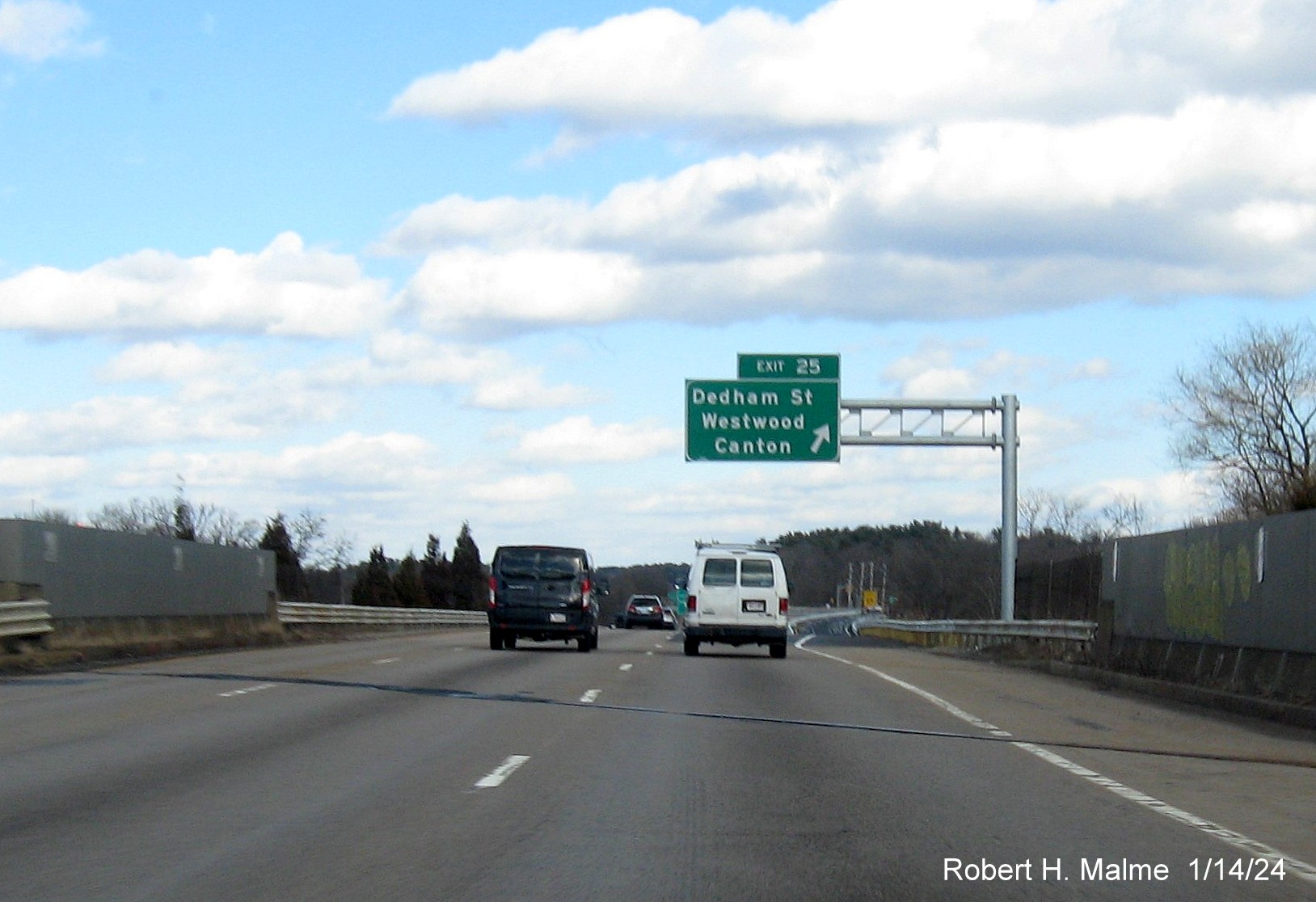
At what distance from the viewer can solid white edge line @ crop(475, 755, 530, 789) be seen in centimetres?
1123

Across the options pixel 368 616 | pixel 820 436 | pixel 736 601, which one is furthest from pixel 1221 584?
pixel 368 616

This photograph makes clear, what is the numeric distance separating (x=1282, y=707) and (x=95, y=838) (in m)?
12.8

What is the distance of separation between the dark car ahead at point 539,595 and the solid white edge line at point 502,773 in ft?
65.5

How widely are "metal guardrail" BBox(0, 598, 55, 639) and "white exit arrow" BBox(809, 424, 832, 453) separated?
63.1 feet

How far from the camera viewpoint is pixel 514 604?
32.9 meters

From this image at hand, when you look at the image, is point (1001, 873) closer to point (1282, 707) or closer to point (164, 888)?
point (164, 888)

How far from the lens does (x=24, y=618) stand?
23609mm

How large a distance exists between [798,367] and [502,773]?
27933 millimetres

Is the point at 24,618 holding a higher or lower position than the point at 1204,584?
lower

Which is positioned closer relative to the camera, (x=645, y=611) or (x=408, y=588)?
(x=645, y=611)

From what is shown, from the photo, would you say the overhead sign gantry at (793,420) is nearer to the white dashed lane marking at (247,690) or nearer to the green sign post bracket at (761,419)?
the green sign post bracket at (761,419)

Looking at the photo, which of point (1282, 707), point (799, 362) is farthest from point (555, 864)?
point (799, 362)

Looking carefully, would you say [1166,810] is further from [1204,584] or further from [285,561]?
[285,561]

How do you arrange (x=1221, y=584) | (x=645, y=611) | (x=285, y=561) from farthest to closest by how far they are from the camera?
(x=285, y=561) → (x=645, y=611) → (x=1221, y=584)
